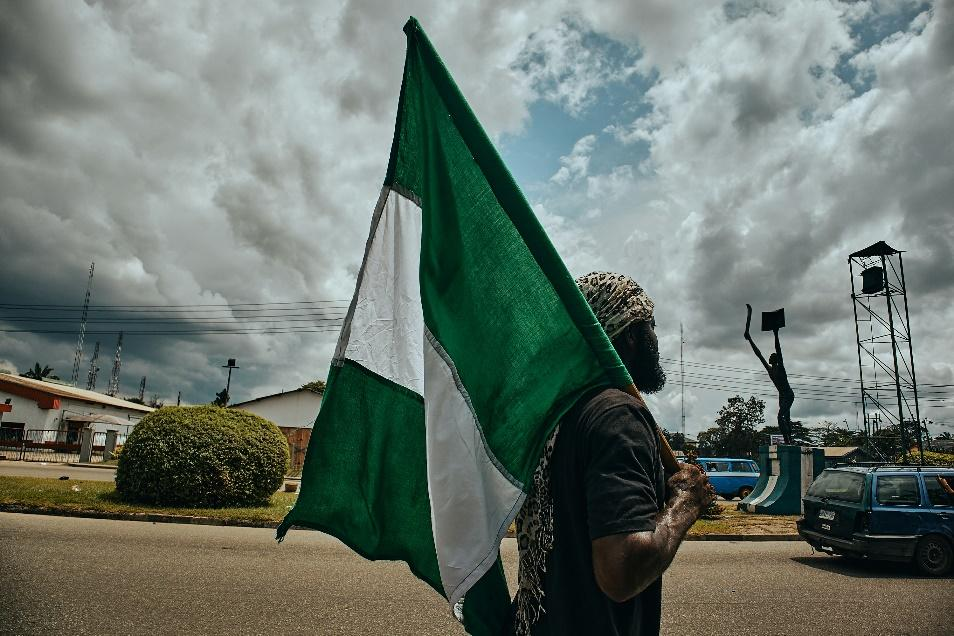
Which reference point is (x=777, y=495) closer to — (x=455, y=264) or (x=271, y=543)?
(x=271, y=543)

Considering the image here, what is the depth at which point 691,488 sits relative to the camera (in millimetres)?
1768

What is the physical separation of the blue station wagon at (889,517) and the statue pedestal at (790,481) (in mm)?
7680

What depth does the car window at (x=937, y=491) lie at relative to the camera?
10039 mm

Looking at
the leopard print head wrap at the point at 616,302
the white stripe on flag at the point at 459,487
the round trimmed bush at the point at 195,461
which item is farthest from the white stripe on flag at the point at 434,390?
the round trimmed bush at the point at 195,461

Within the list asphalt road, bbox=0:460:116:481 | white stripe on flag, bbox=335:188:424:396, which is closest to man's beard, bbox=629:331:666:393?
white stripe on flag, bbox=335:188:424:396

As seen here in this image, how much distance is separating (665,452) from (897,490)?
34.2 feet

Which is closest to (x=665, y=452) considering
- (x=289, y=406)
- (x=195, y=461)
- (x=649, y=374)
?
(x=649, y=374)

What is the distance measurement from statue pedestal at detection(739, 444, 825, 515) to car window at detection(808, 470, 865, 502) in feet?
24.2

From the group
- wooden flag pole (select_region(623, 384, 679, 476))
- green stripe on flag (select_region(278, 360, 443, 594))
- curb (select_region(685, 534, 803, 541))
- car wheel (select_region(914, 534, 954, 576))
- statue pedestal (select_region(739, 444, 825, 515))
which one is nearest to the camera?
wooden flag pole (select_region(623, 384, 679, 476))

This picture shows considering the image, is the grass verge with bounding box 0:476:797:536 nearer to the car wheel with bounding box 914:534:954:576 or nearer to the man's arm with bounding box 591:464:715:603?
the car wheel with bounding box 914:534:954:576

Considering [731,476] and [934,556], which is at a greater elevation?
[731,476]

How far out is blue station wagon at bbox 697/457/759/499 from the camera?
25.5m

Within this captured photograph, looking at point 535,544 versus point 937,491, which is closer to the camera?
point 535,544

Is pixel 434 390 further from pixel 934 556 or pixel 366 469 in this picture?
pixel 934 556
